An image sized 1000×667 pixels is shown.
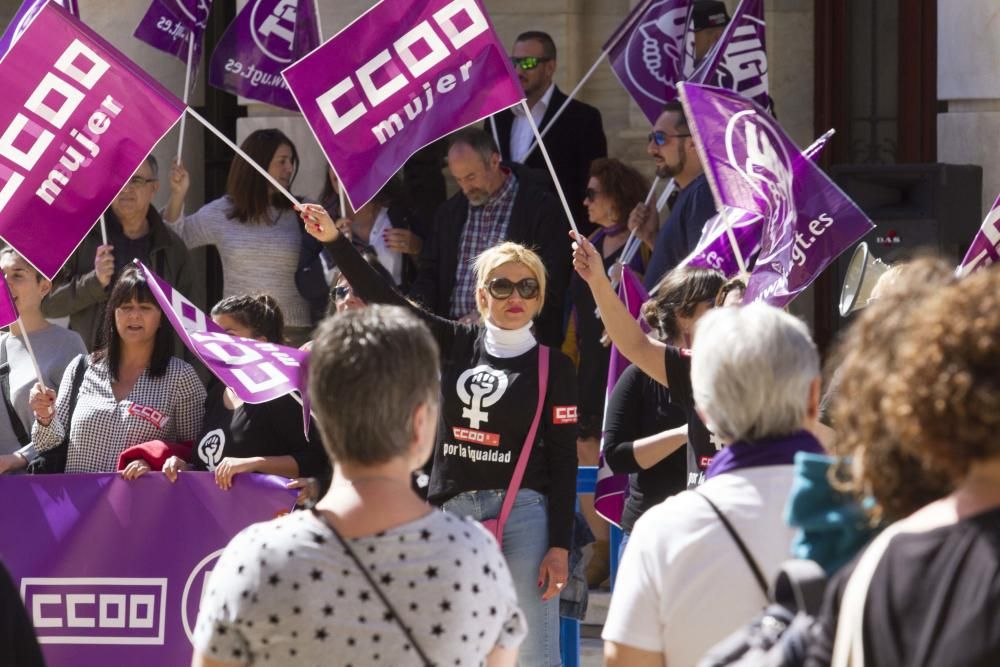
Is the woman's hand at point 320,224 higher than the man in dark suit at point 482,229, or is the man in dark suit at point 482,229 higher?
the woman's hand at point 320,224

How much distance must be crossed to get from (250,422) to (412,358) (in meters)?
3.12

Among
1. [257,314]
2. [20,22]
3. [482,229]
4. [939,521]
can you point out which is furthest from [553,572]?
[20,22]

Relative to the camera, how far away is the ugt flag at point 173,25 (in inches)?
366

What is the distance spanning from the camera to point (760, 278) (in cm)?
591

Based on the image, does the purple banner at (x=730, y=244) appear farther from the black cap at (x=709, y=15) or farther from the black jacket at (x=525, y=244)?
the black cap at (x=709, y=15)

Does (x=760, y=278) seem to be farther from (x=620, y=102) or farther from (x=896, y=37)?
(x=620, y=102)

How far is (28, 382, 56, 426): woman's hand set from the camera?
6.38 meters

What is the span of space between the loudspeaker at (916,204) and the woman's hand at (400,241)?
2.14 metres

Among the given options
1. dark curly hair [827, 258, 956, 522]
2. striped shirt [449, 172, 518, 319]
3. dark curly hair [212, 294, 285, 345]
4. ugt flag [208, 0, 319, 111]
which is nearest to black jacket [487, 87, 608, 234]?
striped shirt [449, 172, 518, 319]

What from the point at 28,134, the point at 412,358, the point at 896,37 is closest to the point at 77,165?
the point at 28,134

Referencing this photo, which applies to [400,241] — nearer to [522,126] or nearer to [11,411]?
[522,126]

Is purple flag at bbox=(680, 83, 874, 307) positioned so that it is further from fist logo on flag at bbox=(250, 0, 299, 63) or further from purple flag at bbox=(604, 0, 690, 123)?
fist logo on flag at bbox=(250, 0, 299, 63)

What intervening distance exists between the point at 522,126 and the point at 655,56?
79 centimetres

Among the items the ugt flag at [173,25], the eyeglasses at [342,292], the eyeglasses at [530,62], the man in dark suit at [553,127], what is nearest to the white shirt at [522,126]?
the man in dark suit at [553,127]
